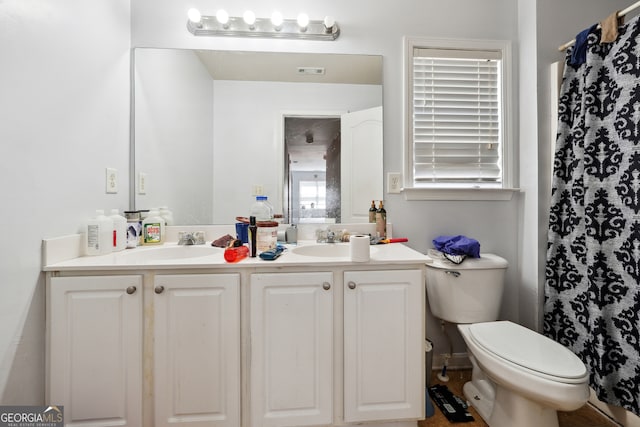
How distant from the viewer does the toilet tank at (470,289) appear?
4.55ft

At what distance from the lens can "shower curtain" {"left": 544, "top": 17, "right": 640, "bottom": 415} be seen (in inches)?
43.8

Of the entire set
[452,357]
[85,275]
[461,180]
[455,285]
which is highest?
[461,180]

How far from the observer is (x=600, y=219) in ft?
3.96

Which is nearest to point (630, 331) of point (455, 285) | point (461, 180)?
point (455, 285)

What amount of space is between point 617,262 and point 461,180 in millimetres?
762

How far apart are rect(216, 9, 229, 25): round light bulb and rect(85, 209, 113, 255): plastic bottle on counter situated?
1.16 meters

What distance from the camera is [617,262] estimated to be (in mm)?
1155

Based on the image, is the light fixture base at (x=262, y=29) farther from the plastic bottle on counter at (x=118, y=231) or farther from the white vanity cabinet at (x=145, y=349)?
the white vanity cabinet at (x=145, y=349)

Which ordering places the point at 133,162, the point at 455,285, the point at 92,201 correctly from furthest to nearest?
the point at 133,162 < the point at 455,285 < the point at 92,201

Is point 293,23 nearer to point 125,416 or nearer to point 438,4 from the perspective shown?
point 438,4

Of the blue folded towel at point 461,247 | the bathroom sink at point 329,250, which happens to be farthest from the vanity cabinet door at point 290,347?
the blue folded towel at point 461,247

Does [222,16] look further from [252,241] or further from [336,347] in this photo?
[336,347]

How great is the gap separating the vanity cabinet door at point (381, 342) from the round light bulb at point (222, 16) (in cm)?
149

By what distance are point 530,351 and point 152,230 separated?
181 cm
